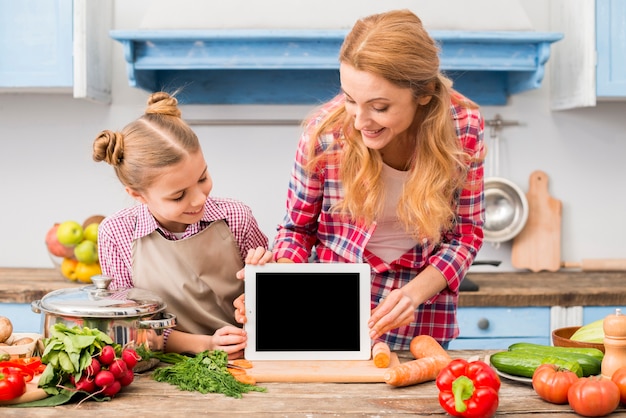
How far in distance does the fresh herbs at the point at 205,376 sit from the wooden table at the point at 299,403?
2 cm

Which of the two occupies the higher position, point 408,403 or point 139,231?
point 139,231

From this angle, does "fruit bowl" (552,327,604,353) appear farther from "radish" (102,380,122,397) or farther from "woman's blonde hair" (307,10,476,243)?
"radish" (102,380,122,397)

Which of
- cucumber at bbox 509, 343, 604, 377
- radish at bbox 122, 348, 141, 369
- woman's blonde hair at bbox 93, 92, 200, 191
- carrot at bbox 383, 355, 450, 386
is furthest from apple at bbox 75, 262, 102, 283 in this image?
cucumber at bbox 509, 343, 604, 377

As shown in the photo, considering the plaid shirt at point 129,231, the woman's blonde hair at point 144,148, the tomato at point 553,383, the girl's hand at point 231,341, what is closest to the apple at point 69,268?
the plaid shirt at point 129,231

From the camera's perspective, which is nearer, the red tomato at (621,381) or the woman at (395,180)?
the red tomato at (621,381)

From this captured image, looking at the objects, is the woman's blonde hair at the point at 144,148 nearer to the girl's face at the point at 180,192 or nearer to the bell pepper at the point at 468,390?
the girl's face at the point at 180,192

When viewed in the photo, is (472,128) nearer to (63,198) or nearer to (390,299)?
(390,299)

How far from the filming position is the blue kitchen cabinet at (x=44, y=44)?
298cm

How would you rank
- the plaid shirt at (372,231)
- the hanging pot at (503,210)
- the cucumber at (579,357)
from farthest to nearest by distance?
the hanging pot at (503,210)
the plaid shirt at (372,231)
the cucumber at (579,357)

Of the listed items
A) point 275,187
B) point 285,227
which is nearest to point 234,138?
point 275,187

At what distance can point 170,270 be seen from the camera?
5.71 ft

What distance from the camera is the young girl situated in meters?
1.67

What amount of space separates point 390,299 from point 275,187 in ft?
5.76

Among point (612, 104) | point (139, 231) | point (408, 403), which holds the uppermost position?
point (612, 104)
